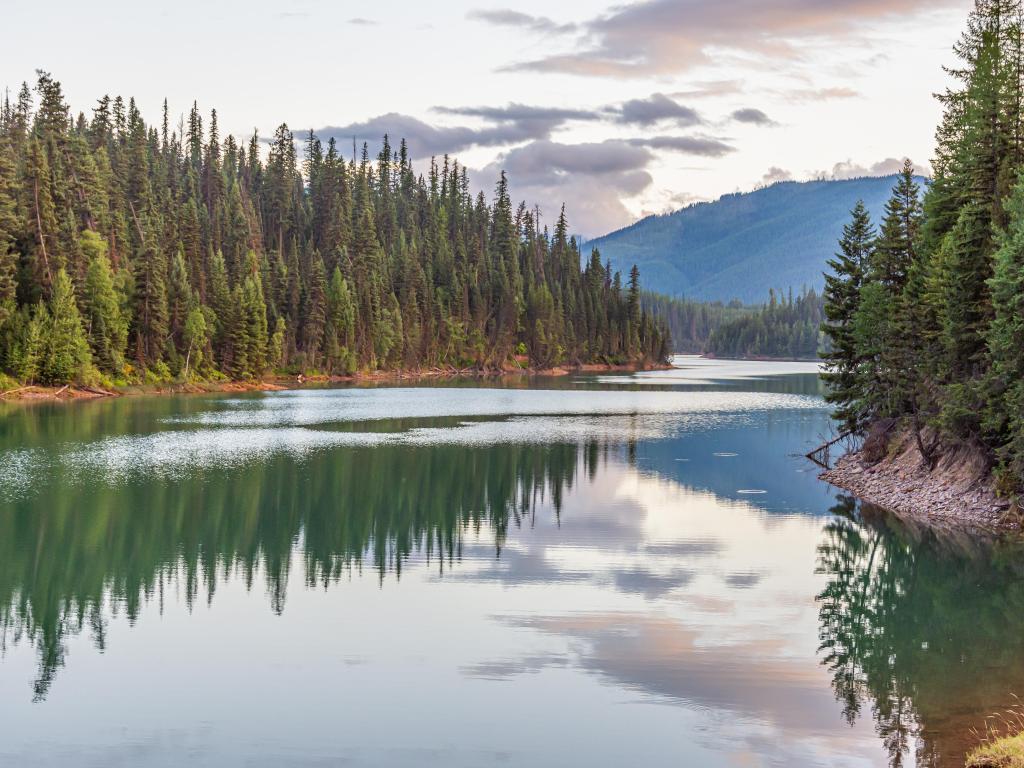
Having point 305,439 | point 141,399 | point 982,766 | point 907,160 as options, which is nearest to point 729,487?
point 907,160

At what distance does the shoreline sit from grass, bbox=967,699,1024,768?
83.1m

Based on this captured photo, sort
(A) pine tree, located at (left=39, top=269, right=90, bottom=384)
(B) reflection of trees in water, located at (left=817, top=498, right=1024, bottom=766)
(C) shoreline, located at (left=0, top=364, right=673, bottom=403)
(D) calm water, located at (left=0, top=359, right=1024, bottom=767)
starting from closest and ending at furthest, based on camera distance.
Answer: (D) calm water, located at (left=0, top=359, right=1024, bottom=767) → (B) reflection of trees in water, located at (left=817, top=498, right=1024, bottom=766) → (C) shoreline, located at (left=0, top=364, right=673, bottom=403) → (A) pine tree, located at (left=39, top=269, right=90, bottom=384)

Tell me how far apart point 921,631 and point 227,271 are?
118174 mm

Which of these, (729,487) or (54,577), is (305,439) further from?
(54,577)

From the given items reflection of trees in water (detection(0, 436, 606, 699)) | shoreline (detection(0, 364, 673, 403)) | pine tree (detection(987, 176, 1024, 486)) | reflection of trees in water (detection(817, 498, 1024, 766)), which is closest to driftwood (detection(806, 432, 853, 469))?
reflection of trees in water (detection(0, 436, 606, 699))

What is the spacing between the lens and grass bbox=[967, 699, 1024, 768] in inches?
529

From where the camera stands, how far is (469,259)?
190 metres

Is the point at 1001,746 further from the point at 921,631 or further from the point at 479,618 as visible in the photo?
the point at 479,618

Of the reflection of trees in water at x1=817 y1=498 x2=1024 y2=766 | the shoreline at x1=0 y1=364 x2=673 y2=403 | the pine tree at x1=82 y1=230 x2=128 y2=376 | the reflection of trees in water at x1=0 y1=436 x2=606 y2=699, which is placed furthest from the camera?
the pine tree at x1=82 y1=230 x2=128 y2=376

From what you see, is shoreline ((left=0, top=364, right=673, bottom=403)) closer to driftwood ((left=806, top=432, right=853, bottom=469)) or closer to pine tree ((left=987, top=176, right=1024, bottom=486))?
driftwood ((left=806, top=432, right=853, bottom=469))

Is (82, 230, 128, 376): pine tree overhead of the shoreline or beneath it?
overhead

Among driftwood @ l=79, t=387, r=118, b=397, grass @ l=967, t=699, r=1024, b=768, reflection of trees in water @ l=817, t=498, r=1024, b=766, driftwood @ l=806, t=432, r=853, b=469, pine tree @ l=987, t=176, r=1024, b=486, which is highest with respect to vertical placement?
pine tree @ l=987, t=176, r=1024, b=486

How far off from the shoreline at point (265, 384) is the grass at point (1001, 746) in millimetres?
→ 83102

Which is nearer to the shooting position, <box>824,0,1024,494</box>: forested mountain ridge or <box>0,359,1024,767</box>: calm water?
<box>0,359,1024,767</box>: calm water
